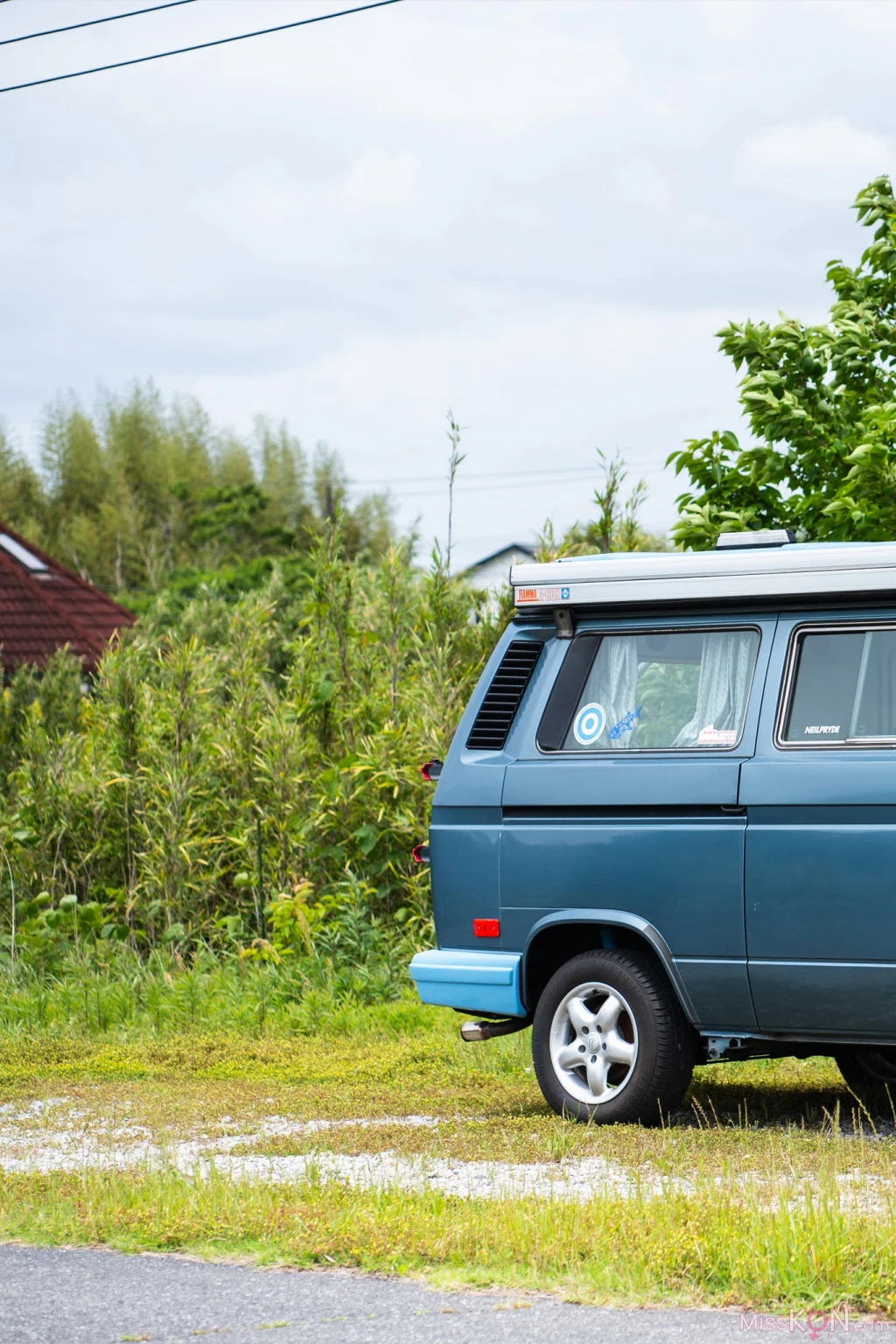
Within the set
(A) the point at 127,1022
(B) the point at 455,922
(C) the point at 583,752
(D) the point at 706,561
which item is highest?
(D) the point at 706,561

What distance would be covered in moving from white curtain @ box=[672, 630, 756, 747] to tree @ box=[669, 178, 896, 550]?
12.1 feet

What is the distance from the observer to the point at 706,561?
741 cm

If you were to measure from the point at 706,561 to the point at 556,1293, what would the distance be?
350cm

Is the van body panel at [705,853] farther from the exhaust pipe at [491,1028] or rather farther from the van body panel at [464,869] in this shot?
the exhaust pipe at [491,1028]

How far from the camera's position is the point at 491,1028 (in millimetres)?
7734

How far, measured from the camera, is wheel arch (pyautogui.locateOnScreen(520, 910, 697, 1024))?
23.7ft

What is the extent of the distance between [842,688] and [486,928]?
1.90m

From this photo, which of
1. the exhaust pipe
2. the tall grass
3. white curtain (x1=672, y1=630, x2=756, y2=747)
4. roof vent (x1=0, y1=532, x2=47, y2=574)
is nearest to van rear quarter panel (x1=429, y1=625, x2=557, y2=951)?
the exhaust pipe

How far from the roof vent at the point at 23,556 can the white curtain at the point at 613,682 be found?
26461mm

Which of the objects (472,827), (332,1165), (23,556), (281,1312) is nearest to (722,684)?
(472,827)

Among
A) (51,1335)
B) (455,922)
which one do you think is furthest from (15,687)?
(51,1335)

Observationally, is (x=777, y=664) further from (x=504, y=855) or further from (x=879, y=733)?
(x=504, y=855)

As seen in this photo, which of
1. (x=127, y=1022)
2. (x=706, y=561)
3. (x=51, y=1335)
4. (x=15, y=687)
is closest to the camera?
(x=51, y=1335)

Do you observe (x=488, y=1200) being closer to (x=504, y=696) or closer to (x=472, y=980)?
(x=472, y=980)
